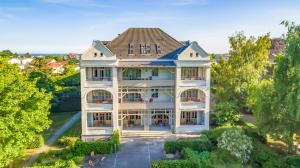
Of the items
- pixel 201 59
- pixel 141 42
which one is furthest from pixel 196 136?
pixel 141 42

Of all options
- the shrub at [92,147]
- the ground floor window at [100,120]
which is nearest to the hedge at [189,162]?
the shrub at [92,147]

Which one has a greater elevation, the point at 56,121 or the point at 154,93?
the point at 154,93

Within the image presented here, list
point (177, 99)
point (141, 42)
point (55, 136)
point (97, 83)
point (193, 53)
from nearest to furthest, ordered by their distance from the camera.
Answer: point (97, 83) < point (193, 53) < point (177, 99) < point (55, 136) < point (141, 42)

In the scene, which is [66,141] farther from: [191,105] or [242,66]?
[242,66]

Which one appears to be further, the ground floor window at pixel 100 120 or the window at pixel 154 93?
the window at pixel 154 93

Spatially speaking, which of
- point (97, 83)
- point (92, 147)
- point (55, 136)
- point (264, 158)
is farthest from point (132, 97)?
point (264, 158)

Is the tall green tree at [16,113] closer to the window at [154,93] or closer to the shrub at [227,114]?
the window at [154,93]

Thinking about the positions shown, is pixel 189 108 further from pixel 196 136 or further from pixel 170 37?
pixel 170 37
